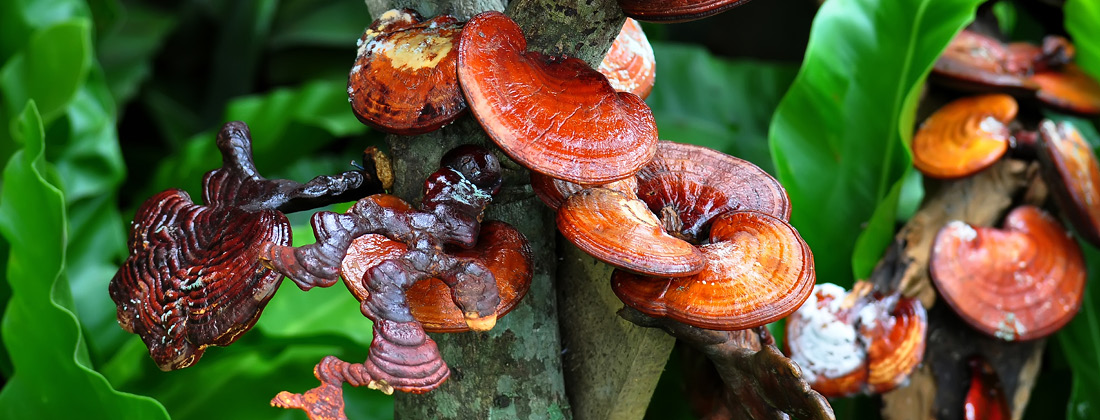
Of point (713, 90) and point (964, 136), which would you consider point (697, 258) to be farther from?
point (713, 90)

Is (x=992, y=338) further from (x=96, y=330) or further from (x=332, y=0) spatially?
(x=332, y=0)

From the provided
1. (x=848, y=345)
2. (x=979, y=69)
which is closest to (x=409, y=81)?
(x=848, y=345)

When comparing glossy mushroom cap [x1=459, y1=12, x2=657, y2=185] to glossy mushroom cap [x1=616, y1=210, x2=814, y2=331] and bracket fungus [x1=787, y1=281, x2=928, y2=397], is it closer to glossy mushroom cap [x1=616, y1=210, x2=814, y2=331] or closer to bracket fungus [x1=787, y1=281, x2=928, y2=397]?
glossy mushroom cap [x1=616, y1=210, x2=814, y2=331]

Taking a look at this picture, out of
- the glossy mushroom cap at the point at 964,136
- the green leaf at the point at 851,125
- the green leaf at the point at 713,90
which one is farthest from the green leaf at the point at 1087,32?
the green leaf at the point at 713,90

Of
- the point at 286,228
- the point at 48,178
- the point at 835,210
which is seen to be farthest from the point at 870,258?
the point at 48,178

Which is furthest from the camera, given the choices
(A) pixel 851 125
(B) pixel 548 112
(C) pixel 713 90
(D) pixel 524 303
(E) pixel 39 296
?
(C) pixel 713 90

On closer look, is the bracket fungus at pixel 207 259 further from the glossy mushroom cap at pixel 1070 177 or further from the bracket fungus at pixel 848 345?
the glossy mushroom cap at pixel 1070 177
